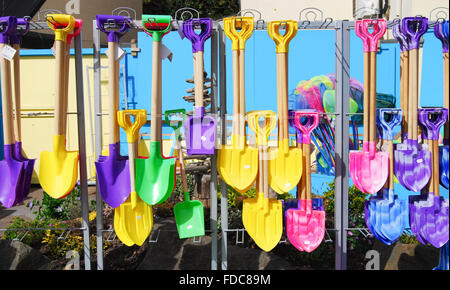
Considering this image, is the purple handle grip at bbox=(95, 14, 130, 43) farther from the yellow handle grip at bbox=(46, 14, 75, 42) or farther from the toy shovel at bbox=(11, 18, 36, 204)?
the toy shovel at bbox=(11, 18, 36, 204)

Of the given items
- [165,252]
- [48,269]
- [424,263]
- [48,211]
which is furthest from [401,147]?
[48,211]

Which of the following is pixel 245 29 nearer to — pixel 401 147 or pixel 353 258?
pixel 401 147

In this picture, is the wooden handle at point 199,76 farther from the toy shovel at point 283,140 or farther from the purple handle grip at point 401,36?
the purple handle grip at point 401,36

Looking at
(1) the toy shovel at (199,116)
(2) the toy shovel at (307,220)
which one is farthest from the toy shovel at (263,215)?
(1) the toy shovel at (199,116)

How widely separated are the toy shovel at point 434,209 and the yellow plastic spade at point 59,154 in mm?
2087

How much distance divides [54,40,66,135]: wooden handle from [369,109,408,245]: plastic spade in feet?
6.25

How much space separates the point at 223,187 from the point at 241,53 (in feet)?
2.79

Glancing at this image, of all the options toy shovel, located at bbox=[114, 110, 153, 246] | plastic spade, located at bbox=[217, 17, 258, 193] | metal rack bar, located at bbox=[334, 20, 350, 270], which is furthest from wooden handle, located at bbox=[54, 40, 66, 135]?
metal rack bar, located at bbox=[334, 20, 350, 270]

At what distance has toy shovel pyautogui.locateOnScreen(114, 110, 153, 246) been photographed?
86.9 inches

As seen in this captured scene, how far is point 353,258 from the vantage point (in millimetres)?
3029

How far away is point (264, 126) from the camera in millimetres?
2232

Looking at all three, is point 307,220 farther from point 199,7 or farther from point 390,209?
point 199,7

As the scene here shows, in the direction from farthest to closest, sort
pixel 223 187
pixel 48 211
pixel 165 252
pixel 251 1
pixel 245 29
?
pixel 251 1 < pixel 48 211 < pixel 165 252 < pixel 223 187 < pixel 245 29

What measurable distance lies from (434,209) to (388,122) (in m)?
0.58
